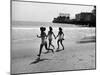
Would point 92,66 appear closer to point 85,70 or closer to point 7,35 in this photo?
point 85,70

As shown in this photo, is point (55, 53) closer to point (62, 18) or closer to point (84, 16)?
point (62, 18)

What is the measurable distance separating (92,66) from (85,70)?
10 cm

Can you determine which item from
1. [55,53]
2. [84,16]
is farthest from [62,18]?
[55,53]

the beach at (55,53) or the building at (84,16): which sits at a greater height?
the building at (84,16)

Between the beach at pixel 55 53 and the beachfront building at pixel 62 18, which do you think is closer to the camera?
the beach at pixel 55 53

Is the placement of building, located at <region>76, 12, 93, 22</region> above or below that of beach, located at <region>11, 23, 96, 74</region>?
above

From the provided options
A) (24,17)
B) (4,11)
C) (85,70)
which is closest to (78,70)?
(85,70)

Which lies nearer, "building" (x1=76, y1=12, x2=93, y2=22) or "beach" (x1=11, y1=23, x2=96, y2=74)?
"beach" (x1=11, y1=23, x2=96, y2=74)

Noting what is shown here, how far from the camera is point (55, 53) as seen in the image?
6.15 feet

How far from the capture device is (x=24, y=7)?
1.77 metres

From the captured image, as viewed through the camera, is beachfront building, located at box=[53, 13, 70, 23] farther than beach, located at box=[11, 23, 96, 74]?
Result: Yes

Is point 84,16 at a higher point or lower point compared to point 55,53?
higher

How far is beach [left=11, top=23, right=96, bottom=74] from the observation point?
1.76 meters

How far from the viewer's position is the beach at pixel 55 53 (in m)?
1.76
